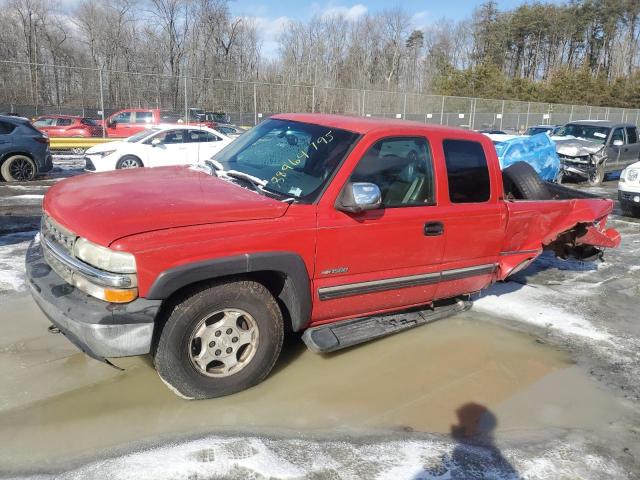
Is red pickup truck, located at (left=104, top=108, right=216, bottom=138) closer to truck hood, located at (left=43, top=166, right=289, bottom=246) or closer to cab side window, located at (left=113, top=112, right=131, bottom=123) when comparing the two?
cab side window, located at (left=113, top=112, right=131, bottom=123)

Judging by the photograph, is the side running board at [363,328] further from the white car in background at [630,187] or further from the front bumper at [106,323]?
the white car in background at [630,187]

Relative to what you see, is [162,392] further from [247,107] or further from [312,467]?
[247,107]

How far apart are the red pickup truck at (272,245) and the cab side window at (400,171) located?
0.04ft

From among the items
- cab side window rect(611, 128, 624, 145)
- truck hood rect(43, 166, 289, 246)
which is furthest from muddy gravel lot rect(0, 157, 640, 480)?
cab side window rect(611, 128, 624, 145)

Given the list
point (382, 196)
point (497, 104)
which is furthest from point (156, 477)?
point (497, 104)

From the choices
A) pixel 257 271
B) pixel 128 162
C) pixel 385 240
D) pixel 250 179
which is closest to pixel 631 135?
pixel 128 162

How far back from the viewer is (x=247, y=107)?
24.8 meters

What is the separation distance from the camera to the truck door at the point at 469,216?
14.0 feet

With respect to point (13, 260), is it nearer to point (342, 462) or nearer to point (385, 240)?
point (385, 240)

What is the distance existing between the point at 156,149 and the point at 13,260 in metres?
7.86

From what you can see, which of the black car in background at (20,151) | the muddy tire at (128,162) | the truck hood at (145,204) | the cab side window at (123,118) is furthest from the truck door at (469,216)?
the cab side window at (123,118)

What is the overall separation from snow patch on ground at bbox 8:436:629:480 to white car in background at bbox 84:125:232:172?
10.7 m

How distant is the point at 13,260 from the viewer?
6.05m

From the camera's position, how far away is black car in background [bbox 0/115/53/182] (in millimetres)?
11961
